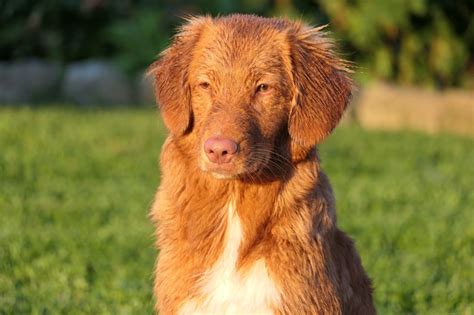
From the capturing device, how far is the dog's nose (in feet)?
16.0

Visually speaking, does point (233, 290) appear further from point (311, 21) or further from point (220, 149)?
point (311, 21)

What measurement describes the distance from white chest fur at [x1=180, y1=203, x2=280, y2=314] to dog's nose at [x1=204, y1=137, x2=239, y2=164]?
0.51 meters

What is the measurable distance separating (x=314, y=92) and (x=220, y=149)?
0.67 m

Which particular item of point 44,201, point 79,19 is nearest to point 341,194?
point 44,201

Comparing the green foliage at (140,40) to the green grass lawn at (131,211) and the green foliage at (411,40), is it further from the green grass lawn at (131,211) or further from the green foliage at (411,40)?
the green foliage at (411,40)

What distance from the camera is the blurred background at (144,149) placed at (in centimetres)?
814

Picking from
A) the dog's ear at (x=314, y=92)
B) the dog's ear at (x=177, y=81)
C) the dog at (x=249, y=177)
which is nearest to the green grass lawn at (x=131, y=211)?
the dog at (x=249, y=177)

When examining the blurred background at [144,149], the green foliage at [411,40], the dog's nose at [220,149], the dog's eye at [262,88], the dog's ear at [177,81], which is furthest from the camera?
the green foliage at [411,40]

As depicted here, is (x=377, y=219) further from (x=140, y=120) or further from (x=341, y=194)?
(x=140, y=120)

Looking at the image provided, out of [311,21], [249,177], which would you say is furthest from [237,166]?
[311,21]

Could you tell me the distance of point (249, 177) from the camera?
5.22m

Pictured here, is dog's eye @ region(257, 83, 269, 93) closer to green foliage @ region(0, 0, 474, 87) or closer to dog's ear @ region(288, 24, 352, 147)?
dog's ear @ region(288, 24, 352, 147)

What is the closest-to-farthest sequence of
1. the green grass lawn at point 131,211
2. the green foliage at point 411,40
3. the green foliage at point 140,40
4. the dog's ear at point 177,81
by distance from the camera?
1. the dog's ear at point 177,81
2. the green grass lawn at point 131,211
3. the green foliage at point 411,40
4. the green foliage at point 140,40

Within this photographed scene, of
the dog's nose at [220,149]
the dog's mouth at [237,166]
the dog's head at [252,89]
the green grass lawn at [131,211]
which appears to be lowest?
the green grass lawn at [131,211]
